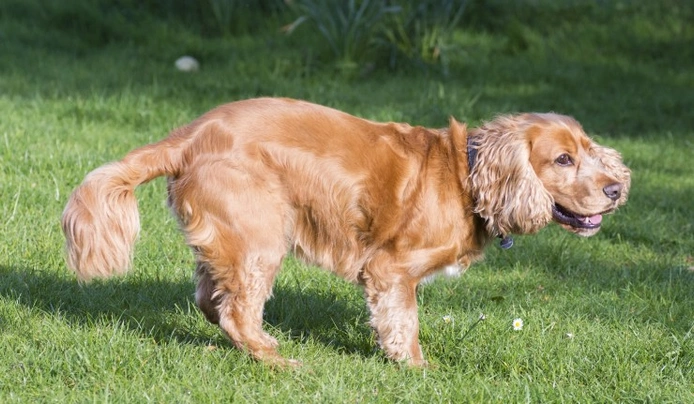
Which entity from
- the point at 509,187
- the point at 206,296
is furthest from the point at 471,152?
the point at 206,296

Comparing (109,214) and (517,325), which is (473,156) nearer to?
(517,325)

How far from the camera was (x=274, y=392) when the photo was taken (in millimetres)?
4062

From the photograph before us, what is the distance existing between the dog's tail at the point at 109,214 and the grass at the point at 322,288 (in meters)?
0.41

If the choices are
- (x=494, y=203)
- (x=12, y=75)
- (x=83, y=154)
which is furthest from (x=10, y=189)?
(x=12, y=75)

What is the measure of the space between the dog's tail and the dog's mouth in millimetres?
1831

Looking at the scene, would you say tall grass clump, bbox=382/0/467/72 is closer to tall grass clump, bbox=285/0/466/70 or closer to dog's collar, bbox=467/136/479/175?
tall grass clump, bbox=285/0/466/70

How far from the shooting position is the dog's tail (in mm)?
4176

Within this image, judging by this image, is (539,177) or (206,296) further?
(206,296)

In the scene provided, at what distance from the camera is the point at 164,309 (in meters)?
5.05

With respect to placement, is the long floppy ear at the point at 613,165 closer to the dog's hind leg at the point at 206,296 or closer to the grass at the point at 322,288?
the grass at the point at 322,288

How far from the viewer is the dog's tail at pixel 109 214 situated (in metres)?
4.18

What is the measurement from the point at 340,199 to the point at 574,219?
1175mm

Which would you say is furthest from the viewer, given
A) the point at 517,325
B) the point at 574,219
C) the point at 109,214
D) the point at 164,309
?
the point at 164,309

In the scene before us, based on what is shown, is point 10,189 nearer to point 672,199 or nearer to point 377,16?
point 672,199
